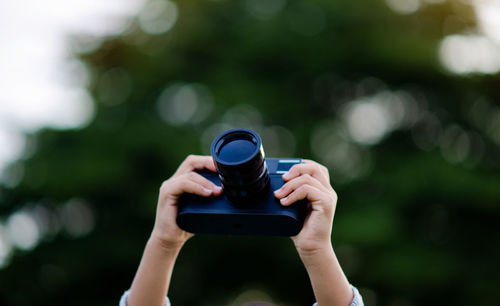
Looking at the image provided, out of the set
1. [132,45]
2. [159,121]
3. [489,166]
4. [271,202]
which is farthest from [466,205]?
[271,202]

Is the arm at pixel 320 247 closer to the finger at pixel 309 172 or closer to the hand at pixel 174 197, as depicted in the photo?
the finger at pixel 309 172

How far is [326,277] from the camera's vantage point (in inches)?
68.7

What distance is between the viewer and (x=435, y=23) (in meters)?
10.5

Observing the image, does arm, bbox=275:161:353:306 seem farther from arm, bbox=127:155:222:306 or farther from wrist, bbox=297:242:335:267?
arm, bbox=127:155:222:306

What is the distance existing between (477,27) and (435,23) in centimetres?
87

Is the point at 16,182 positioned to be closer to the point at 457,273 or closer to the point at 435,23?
the point at 457,273

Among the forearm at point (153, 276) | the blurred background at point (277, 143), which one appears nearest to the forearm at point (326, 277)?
the forearm at point (153, 276)

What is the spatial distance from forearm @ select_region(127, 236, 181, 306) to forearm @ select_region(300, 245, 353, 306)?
21.9 inches

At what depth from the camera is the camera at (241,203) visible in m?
1.70

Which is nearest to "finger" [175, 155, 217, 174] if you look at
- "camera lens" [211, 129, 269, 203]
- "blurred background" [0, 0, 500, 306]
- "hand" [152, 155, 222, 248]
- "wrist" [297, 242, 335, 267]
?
"hand" [152, 155, 222, 248]

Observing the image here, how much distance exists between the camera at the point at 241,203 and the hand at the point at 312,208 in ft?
0.11

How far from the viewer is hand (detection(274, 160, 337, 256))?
5.70ft

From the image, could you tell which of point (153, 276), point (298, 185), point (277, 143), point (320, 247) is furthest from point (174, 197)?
point (277, 143)

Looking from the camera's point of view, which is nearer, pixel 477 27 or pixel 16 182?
pixel 16 182
